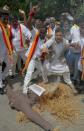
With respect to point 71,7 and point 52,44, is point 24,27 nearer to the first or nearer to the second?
point 52,44

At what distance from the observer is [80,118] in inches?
246

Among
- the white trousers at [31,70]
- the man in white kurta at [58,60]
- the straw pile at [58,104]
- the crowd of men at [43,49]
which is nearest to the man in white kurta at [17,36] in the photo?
the crowd of men at [43,49]

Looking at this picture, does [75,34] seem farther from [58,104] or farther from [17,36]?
[58,104]

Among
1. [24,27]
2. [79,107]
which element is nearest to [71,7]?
[24,27]

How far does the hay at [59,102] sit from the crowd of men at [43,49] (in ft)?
1.50

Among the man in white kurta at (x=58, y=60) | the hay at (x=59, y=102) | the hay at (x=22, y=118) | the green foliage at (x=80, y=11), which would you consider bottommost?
the green foliage at (x=80, y=11)

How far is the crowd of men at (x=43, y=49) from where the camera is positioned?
25.1ft

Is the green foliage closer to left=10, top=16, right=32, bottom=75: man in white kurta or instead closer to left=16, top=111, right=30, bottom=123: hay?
left=10, top=16, right=32, bottom=75: man in white kurta

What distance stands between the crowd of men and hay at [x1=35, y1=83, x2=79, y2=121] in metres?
0.46

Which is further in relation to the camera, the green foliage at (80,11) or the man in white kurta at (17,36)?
the green foliage at (80,11)

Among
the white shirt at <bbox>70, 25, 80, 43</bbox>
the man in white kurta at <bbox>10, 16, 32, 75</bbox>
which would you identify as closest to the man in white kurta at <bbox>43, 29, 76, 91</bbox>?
the white shirt at <bbox>70, 25, 80, 43</bbox>

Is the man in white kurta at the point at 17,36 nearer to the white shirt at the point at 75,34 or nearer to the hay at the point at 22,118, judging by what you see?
the white shirt at the point at 75,34

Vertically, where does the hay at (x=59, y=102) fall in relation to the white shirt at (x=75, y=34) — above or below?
below

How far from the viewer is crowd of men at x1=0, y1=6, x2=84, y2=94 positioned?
7.66 metres
